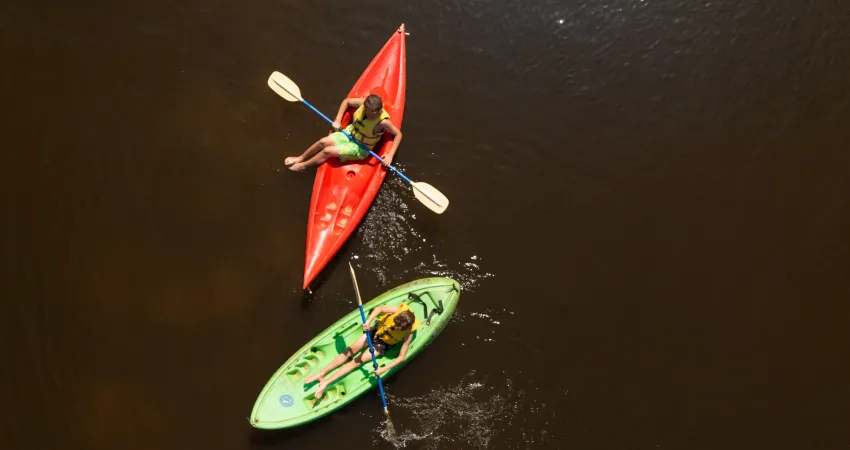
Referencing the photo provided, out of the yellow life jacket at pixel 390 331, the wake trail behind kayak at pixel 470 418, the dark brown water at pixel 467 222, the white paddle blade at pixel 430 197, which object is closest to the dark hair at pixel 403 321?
the yellow life jacket at pixel 390 331

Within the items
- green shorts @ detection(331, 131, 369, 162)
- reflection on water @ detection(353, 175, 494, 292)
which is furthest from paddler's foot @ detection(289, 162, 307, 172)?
reflection on water @ detection(353, 175, 494, 292)

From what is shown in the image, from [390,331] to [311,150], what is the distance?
2.05m

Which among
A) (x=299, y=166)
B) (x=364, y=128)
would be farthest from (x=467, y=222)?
(x=299, y=166)

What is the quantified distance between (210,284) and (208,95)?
2.06 meters

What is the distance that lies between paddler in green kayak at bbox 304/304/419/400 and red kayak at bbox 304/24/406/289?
764 millimetres

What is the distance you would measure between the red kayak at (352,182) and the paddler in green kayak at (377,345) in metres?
0.76

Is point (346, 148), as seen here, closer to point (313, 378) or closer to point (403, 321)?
point (403, 321)

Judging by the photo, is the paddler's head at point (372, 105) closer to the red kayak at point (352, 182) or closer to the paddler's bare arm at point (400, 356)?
the red kayak at point (352, 182)

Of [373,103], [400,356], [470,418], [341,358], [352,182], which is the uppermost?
[373,103]

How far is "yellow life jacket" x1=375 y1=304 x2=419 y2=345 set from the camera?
5.02 meters

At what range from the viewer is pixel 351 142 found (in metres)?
5.63

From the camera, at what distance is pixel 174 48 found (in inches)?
239

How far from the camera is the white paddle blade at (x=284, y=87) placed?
19.0ft

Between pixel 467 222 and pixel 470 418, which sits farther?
pixel 467 222
